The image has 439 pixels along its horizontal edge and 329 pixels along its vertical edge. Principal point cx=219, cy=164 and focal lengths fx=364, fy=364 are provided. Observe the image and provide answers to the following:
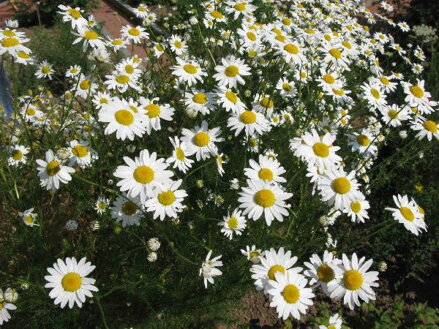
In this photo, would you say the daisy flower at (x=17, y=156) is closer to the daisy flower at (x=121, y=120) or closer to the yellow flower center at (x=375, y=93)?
the daisy flower at (x=121, y=120)

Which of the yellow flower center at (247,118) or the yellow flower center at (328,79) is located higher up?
the yellow flower center at (247,118)

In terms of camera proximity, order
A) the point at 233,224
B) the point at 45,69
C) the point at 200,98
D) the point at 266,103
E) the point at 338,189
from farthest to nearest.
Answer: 1. the point at 45,69
2. the point at 266,103
3. the point at 200,98
4. the point at 233,224
5. the point at 338,189

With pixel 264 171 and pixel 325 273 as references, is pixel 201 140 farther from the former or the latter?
pixel 325 273

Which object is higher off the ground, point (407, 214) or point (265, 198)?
point (265, 198)

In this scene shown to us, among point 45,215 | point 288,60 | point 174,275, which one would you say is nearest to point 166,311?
point 174,275

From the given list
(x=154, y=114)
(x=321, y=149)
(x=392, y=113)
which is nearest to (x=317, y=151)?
(x=321, y=149)

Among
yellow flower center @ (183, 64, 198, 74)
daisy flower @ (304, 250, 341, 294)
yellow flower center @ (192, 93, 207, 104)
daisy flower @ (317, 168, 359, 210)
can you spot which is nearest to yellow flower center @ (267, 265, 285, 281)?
daisy flower @ (304, 250, 341, 294)

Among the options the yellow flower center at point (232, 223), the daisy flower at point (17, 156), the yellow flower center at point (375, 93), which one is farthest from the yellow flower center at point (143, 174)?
the yellow flower center at point (375, 93)
